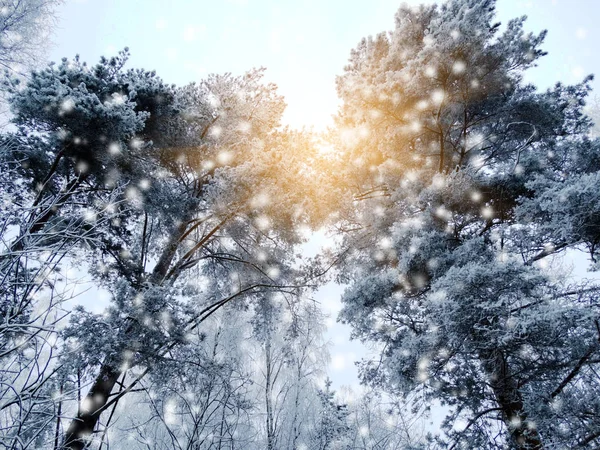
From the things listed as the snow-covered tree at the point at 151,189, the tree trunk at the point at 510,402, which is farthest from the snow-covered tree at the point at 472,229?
the snow-covered tree at the point at 151,189

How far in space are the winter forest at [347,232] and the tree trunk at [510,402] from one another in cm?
3

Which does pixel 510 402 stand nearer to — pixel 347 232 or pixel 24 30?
pixel 347 232

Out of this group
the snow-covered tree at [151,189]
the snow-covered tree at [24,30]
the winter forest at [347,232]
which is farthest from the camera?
the snow-covered tree at [24,30]

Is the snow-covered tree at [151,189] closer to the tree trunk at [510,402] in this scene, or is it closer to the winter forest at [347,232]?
the winter forest at [347,232]

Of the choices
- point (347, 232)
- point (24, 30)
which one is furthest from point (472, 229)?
point (24, 30)

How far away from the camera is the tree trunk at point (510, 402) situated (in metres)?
3.51

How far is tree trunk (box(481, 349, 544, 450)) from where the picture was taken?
11.5 feet

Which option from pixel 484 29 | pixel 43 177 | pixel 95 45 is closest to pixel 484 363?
pixel 484 29

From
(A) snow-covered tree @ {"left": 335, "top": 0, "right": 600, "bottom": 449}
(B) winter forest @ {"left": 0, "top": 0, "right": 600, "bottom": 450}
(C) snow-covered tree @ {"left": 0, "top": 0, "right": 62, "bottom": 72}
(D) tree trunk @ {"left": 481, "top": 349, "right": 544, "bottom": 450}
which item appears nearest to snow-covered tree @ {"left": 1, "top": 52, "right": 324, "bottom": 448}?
(B) winter forest @ {"left": 0, "top": 0, "right": 600, "bottom": 450}

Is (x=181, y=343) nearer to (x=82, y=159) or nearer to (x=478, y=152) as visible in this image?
(x=82, y=159)

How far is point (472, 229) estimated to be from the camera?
214 inches

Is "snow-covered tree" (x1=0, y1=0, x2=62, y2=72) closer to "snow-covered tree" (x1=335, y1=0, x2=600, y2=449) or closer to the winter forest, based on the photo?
the winter forest

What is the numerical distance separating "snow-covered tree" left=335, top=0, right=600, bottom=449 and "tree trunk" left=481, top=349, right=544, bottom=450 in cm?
2

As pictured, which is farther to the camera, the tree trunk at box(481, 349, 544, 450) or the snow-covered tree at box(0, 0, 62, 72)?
the snow-covered tree at box(0, 0, 62, 72)
